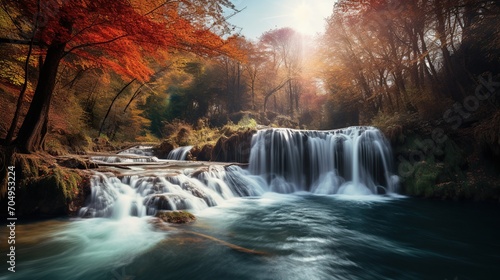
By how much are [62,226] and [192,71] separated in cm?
2875

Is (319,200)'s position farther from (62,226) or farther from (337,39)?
(337,39)

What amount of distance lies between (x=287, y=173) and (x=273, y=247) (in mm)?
6583

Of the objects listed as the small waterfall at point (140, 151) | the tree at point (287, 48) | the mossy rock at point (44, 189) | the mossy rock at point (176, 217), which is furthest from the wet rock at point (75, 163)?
the tree at point (287, 48)

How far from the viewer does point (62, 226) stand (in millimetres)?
4684

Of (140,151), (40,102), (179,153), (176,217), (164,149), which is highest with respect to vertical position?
(40,102)

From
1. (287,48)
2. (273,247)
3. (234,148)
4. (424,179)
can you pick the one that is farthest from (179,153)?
(287,48)

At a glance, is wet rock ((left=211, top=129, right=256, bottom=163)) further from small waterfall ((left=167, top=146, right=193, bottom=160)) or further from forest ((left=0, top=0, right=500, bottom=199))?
forest ((left=0, top=0, right=500, bottom=199))

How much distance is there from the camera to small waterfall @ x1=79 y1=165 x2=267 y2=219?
558 centimetres

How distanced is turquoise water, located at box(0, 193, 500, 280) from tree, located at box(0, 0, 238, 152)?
320 cm

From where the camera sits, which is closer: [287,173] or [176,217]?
[176,217]

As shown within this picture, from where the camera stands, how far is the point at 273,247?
3.98 m

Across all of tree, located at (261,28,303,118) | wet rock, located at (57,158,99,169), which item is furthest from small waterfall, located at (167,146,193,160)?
tree, located at (261,28,303,118)

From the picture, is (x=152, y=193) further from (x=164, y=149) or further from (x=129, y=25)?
(x=164, y=149)

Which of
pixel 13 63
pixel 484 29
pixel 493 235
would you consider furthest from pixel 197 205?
pixel 484 29
